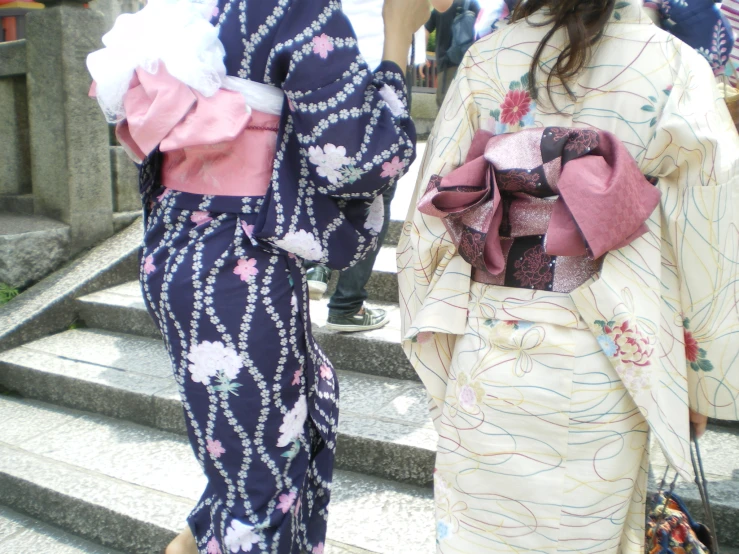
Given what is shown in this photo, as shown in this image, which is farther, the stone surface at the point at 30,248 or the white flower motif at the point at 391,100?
the stone surface at the point at 30,248

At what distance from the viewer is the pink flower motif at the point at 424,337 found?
174 centimetres

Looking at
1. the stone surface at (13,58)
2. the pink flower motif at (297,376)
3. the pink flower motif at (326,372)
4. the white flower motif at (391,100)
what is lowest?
the pink flower motif at (326,372)

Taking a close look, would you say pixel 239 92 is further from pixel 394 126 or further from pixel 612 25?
pixel 612 25

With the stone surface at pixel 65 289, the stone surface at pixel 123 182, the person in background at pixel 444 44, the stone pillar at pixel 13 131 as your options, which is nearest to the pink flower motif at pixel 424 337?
the stone surface at pixel 65 289

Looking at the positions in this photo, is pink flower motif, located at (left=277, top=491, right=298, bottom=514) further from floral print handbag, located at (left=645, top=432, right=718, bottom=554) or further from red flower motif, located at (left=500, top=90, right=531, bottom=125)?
red flower motif, located at (left=500, top=90, right=531, bottom=125)

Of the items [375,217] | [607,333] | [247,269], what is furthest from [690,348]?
[247,269]

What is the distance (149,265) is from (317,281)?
2110 mm

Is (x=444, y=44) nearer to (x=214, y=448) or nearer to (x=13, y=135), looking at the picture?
(x=13, y=135)

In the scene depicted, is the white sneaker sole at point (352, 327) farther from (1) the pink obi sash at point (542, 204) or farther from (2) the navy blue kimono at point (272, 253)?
(1) the pink obi sash at point (542, 204)

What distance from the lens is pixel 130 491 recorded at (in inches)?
118

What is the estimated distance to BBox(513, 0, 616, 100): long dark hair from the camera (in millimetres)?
1451

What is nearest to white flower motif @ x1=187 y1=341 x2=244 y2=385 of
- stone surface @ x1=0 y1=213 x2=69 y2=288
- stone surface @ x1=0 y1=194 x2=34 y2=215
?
stone surface @ x1=0 y1=213 x2=69 y2=288

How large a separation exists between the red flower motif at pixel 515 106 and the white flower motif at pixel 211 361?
0.89 m

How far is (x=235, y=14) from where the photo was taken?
5.36ft
